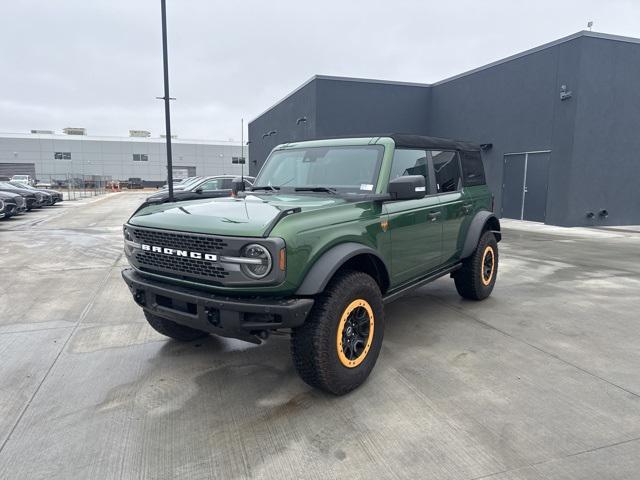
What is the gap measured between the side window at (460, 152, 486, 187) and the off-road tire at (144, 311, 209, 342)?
3452 millimetres

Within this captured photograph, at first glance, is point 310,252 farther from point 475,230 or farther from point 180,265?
point 475,230

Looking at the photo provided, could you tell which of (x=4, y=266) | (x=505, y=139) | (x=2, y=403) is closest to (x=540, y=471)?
(x=2, y=403)

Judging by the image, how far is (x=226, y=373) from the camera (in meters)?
3.61

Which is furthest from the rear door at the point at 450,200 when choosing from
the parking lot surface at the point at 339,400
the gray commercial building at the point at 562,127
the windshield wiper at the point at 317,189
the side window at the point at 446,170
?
the gray commercial building at the point at 562,127

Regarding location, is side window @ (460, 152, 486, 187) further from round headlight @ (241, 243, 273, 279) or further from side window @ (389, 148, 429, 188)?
round headlight @ (241, 243, 273, 279)

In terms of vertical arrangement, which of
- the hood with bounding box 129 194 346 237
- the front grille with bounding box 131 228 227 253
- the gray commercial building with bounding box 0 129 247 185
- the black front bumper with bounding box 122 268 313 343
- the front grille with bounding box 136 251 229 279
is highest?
the gray commercial building with bounding box 0 129 247 185

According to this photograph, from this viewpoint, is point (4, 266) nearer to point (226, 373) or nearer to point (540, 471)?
point (226, 373)

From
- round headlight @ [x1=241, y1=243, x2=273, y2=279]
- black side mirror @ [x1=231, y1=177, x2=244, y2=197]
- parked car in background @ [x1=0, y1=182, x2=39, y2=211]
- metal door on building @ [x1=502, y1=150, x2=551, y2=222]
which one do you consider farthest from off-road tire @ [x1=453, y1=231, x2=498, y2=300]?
parked car in background @ [x1=0, y1=182, x2=39, y2=211]

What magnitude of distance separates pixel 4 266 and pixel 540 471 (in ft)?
28.2

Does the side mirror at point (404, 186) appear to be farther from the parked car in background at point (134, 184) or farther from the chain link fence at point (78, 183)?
the parked car in background at point (134, 184)

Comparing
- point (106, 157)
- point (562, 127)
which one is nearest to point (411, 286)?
point (562, 127)

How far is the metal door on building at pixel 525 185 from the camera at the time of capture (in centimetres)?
1503

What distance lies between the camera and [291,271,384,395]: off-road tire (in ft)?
9.73

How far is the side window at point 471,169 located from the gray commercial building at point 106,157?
63018 millimetres
